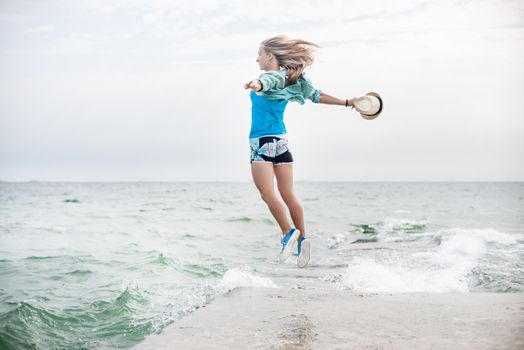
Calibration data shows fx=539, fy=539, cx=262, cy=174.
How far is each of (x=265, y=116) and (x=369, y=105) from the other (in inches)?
42.4

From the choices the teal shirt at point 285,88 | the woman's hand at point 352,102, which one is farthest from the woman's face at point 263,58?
the woman's hand at point 352,102

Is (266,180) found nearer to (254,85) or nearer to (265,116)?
(265,116)

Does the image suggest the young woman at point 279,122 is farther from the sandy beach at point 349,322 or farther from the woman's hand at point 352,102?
the sandy beach at point 349,322

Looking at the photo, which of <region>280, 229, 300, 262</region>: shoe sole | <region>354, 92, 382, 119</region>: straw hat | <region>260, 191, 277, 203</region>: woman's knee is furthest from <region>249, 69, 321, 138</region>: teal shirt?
<region>280, 229, 300, 262</region>: shoe sole

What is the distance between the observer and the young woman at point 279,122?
4.85 m

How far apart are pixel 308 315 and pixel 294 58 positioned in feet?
7.68

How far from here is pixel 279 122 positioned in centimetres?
491

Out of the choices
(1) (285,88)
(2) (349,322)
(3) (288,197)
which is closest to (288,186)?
(3) (288,197)

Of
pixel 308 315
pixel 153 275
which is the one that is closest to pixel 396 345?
pixel 308 315

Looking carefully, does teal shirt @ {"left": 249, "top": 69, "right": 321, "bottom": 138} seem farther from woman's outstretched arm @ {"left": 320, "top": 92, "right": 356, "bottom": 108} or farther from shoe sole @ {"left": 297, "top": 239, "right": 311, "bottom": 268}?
shoe sole @ {"left": 297, "top": 239, "right": 311, "bottom": 268}

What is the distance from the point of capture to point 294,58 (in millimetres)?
5023

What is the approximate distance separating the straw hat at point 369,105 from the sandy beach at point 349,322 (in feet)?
5.60

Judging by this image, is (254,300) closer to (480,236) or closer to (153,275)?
(153,275)

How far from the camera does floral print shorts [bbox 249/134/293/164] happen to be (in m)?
4.84
